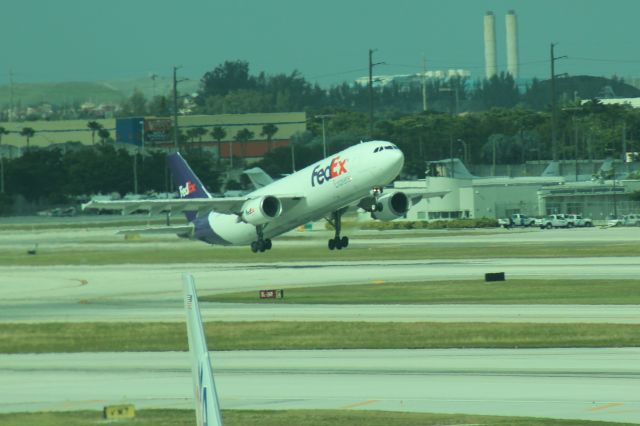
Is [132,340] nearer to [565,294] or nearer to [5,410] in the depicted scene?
[5,410]

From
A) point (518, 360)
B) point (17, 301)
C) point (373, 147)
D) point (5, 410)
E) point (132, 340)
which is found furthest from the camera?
point (373, 147)

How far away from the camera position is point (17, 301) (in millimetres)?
49375

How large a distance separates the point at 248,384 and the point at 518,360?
19.6ft

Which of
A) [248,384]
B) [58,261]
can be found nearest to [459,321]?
[248,384]

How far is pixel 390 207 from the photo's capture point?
63312 mm

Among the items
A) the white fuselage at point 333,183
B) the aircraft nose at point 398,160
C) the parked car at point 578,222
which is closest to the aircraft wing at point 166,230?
the white fuselage at point 333,183

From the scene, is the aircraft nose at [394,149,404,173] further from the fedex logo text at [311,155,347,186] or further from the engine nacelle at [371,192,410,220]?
the engine nacelle at [371,192,410,220]

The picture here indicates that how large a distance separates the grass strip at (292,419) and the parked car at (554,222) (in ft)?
331

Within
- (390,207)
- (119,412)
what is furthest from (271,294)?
(119,412)

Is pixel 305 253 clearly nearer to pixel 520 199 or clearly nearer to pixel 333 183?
pixel 333 183

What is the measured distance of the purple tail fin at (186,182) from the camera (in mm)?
72500

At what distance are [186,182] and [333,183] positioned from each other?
14.1m

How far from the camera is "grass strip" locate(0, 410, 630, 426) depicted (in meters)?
20.7

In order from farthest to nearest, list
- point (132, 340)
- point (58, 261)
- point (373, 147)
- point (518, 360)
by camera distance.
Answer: point (58, 261)
point (373, 147)
point (132, 340)
point (518, 360)
